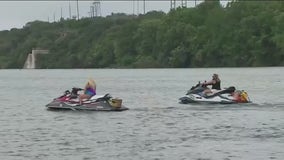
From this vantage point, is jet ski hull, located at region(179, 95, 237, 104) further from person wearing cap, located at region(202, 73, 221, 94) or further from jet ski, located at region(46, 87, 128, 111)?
jet ski, located at region(46, 87, 128, 111)

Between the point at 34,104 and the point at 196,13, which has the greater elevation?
the point at 196,13

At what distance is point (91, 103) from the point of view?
44.4 m

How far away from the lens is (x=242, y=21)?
149125 mm

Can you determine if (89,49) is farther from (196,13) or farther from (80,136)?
(80,136)

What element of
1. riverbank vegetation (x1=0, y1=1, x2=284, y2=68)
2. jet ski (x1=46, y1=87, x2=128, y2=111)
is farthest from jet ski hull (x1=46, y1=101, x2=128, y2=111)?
riverbank vegetation (x1=0, y1=1, x2=284, y2=68)

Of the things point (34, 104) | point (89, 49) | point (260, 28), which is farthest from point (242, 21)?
point (34, 104)

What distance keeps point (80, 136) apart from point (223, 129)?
6453 mm

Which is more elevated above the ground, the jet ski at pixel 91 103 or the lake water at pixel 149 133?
the jet ski at pixel 91 103

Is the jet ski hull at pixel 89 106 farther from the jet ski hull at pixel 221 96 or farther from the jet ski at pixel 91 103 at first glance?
the jet ski hull at pixel 221 96

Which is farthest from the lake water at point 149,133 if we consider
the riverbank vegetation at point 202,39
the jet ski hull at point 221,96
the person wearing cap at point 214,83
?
the riverbank vegetation at point 202,39

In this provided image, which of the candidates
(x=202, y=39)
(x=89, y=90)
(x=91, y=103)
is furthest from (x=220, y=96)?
(x=202, y=39)

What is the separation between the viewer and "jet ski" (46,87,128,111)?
44375 mm

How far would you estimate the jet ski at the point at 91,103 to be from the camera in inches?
1747

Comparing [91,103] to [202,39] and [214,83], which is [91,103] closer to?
[214,83]
